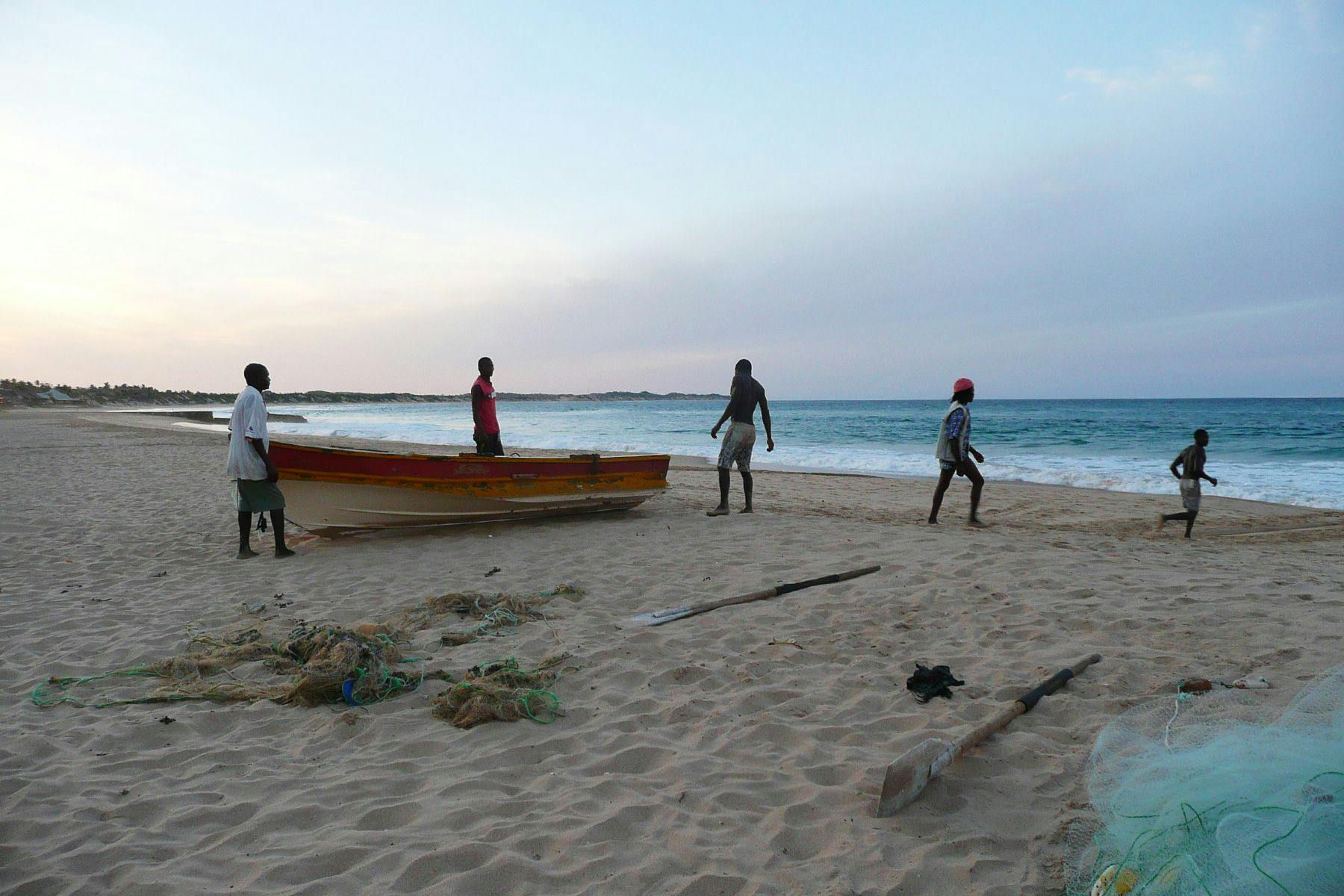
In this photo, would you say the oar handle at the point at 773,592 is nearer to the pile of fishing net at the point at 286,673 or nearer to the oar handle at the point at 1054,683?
the pile of fishing net at the point at 286,673

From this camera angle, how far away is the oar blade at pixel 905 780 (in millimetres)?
2719

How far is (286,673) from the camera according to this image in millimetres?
4203

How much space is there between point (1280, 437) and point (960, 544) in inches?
1267

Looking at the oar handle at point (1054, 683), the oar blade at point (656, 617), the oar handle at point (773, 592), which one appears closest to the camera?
the oar handle at point (1054, 683)

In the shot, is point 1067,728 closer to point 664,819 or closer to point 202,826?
point 664,819

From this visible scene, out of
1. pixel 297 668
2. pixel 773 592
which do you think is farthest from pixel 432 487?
pixel 773 592

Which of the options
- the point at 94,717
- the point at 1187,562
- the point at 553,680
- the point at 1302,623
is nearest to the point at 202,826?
the point at 94,717

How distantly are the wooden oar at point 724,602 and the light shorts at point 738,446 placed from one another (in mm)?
3405

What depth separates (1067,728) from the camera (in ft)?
11.1

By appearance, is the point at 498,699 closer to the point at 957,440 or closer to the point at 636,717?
the point at 636,717

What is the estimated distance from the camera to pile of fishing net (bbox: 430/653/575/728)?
3.57m

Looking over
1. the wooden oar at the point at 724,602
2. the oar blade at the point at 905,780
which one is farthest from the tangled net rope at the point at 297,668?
the oar blade at the point at 905,780

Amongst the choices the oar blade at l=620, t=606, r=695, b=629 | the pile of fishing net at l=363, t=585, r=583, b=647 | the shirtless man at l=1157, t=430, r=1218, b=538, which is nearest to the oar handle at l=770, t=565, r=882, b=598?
the oar blade at l=620, t=606, r=695, b=629

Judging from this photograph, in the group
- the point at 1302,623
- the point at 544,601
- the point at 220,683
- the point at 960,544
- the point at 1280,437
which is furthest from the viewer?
the point at 1280,437
